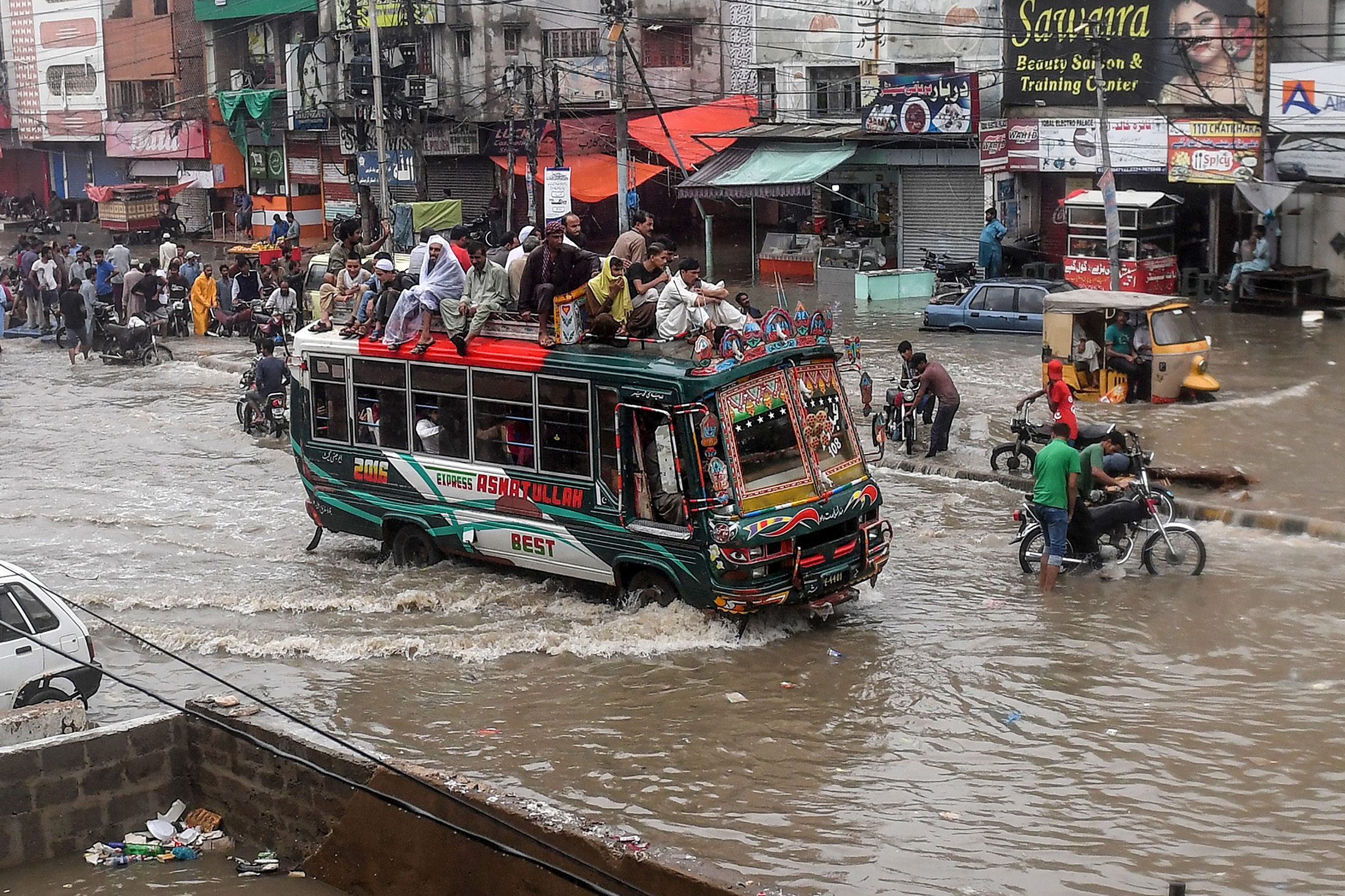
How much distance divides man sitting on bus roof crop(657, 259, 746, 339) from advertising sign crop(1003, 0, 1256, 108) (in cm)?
1880

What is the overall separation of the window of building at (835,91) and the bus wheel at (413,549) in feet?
87.1

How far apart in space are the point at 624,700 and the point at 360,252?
306 inches

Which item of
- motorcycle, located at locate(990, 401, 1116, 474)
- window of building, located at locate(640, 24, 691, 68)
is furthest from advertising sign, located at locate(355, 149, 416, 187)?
motorcycle, located at locate(990, 401, 1116, 474)

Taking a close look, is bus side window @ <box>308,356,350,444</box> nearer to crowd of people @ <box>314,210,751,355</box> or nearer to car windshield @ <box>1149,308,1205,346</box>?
crowd of people @ <box>314,210,751,355</box>

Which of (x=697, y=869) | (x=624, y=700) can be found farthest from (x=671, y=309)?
(x=697, y=869)

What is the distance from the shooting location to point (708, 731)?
1063 cm

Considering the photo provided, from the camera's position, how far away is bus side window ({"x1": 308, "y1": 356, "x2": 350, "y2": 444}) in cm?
1459

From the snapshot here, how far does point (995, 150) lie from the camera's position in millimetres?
32562

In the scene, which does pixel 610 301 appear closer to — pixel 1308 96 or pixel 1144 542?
pixel 1144 542

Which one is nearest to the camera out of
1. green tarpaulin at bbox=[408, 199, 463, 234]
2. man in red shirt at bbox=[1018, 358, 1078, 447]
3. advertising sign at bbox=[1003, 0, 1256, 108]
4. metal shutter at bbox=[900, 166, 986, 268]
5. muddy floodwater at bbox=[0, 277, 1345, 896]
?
muddy floodwater at bbox=[0, 277, 1345, 896]

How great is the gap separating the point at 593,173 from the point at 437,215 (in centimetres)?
430

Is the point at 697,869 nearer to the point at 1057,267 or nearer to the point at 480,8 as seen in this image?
the point at 1057,267

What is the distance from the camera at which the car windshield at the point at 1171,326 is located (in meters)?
20.0

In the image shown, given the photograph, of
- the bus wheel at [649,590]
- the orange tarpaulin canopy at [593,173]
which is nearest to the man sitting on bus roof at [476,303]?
the bus wheel at [649,590]
